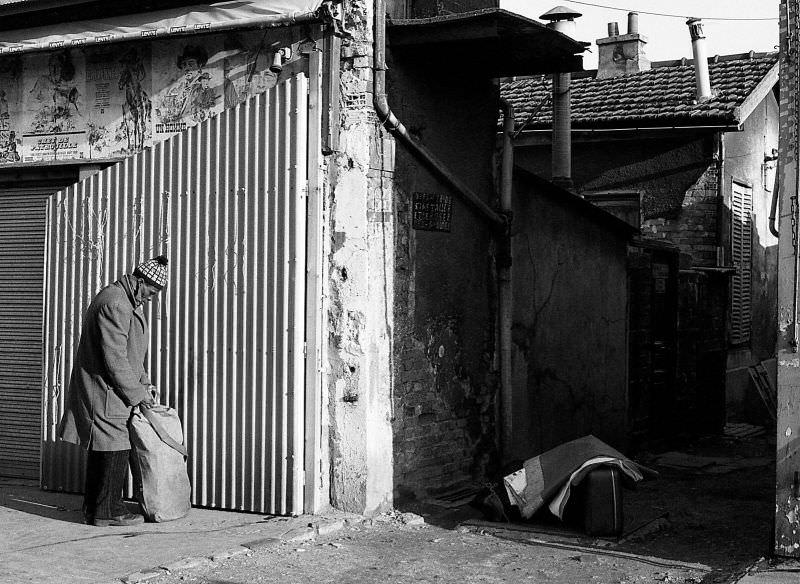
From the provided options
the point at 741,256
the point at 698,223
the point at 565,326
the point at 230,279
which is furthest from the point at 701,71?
the point at 230,279

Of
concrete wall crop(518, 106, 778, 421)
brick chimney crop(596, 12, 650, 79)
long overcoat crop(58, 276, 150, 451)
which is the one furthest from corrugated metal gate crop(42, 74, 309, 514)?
brick chimney crop(596, 12, 650, 79)

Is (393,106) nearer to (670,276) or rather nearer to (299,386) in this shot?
(299,386)

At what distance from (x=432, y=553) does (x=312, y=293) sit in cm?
213

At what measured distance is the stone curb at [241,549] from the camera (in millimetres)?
6008

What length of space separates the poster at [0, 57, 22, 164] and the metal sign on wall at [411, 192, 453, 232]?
3679mm

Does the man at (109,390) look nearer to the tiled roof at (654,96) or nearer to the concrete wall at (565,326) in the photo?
the concrete wall at (565,326)

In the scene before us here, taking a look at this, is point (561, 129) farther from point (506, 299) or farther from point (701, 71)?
point (506, 299)

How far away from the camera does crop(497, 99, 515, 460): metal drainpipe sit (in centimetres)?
959

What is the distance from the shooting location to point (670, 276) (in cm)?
1291

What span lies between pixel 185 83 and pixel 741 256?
10.6 m

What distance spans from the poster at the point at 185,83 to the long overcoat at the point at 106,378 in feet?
5.51

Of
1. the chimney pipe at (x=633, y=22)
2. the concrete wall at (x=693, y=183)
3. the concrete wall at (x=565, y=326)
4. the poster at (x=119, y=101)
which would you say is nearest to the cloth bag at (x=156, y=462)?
the poster at (x=119, y=101)

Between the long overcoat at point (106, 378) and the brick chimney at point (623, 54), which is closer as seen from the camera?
the long overcoat at point (106, 378)

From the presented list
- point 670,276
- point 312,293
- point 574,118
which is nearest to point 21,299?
point 312,293
